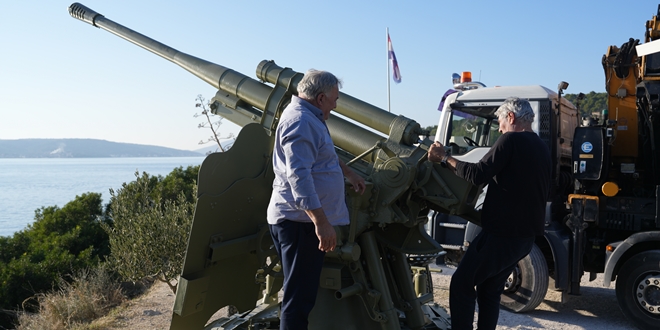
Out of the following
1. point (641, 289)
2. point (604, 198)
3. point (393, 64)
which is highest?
point (393, 64)

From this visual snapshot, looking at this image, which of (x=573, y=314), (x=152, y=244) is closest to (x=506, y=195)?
(x=573, y=314)

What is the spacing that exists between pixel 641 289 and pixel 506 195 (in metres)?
3.24

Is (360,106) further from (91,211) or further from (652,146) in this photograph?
(91,211)

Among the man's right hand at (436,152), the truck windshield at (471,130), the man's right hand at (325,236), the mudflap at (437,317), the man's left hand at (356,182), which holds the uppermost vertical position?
the truck windshield at (471,130)

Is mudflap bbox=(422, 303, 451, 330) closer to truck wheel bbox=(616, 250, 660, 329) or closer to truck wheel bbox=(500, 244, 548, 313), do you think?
truck wheel bbox=(500, 244, 548, 313)

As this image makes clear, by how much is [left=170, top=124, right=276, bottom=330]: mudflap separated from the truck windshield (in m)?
3.76

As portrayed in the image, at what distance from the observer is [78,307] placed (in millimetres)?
7582

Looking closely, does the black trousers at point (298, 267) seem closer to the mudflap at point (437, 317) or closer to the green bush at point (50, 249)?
the mudflap at point (437, 317)

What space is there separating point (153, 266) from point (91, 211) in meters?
8.47

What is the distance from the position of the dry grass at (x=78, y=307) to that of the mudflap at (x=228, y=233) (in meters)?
2.78

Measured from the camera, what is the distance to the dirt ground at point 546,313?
646 centimetres

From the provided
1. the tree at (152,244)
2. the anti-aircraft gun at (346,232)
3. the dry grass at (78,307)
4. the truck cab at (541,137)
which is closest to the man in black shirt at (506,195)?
the anti-aircraft gun at (346,232)

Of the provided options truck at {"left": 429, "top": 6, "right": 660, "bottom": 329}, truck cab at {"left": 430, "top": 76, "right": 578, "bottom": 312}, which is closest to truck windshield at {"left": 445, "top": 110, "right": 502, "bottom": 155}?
truck cab at {"left": 430, "top": 76, "right": 578, "bottom": 312}

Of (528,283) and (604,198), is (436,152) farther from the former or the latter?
(604,198)
